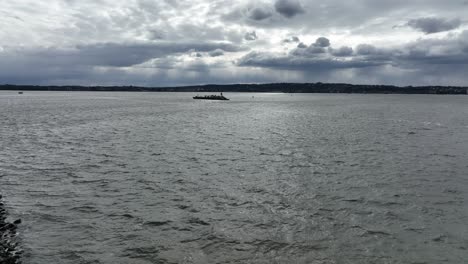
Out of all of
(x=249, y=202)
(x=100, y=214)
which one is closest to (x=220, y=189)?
(x=249, y=202)

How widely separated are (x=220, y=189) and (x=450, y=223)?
13483mm

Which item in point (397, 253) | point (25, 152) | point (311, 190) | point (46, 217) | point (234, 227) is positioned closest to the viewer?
point (397, 253)

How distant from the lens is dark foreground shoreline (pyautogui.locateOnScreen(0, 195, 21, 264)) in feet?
45.8

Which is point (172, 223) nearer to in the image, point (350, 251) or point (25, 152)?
point (350, 251)

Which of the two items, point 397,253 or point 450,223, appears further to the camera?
point 450,223

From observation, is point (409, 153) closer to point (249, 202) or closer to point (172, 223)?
point (249, 202)

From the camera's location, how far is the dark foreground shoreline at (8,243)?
13949 mm

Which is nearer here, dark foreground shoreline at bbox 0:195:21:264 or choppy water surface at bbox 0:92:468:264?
dark foreground shoreline at bbox 0:195:21:264

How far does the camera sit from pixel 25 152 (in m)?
38.7

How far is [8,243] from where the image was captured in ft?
50.2

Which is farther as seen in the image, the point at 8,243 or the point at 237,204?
the point at 237,204

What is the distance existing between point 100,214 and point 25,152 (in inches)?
971

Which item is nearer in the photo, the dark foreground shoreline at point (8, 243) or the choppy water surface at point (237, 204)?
the dark foreground shoreline at point (8, 243)

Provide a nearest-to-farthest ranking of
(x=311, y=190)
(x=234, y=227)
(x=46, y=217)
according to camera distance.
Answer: (x=234, y=227) < (x=46, y=217) < (x=311, y=190)
